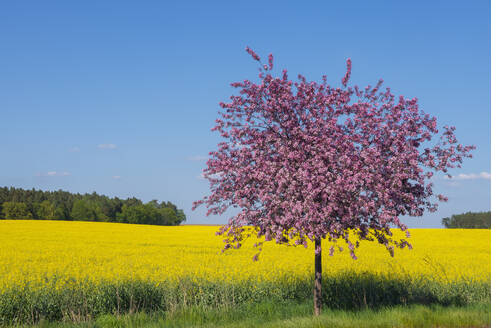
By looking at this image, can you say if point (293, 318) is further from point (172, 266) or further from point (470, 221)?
point (470, 221)

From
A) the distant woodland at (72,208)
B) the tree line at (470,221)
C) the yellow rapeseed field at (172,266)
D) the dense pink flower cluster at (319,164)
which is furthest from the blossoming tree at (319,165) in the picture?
the tree line at (470,221)

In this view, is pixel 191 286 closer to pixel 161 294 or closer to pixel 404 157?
pixel 161 294

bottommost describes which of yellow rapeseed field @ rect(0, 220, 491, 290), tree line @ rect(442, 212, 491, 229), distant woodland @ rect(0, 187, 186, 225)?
yellow rapeseed field @ rect(0, 220, 491, 290)

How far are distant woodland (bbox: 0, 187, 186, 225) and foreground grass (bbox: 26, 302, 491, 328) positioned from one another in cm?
8528

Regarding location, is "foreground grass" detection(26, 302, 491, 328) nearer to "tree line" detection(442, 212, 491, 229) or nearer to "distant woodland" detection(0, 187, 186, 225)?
"distant woodland" detection(0, 187, 186, 225)

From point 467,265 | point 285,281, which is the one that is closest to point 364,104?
point 285,281

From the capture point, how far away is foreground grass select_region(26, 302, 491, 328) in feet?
36.3

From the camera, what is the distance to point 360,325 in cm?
1080

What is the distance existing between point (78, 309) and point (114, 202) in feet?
335

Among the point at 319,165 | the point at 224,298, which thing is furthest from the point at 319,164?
the point at 224,298

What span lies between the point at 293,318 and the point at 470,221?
333 feet

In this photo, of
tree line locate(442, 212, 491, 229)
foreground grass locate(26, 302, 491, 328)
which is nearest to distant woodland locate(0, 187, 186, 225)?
tree line locate(442, 212, 491, 229)

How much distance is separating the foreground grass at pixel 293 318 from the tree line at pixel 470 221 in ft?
313

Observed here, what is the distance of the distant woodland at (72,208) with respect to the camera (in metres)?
90.1
